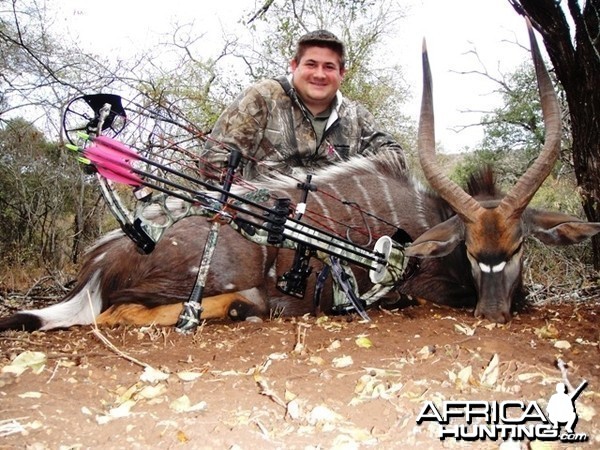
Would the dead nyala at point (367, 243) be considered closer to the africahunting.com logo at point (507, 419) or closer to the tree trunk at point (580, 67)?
the tree trunk at point (580, 67)

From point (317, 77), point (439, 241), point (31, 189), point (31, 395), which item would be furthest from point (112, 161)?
point (31, 189)

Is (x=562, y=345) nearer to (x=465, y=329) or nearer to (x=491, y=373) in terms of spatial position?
(x=465, y=329)

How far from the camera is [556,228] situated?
9.04 feet

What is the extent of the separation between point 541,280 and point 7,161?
20.7 feet

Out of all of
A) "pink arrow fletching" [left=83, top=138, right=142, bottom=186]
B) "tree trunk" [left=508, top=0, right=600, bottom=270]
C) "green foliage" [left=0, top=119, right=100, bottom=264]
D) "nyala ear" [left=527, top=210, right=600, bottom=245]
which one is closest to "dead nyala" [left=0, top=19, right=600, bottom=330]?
"nyala ear" [left=527, top=210, right=600, bottom=245]

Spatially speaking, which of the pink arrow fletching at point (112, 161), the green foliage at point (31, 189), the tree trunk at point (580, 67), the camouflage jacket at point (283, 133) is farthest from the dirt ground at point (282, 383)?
the green foliage at point (31, 189)

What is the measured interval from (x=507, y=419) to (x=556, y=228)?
1.66 metres

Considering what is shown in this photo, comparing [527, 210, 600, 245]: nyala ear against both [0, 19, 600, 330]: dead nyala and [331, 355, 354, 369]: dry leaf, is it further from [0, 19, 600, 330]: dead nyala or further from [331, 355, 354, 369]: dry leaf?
[331, 355, 354, 369]: dry leaf

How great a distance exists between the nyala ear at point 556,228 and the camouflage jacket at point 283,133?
1237 mm

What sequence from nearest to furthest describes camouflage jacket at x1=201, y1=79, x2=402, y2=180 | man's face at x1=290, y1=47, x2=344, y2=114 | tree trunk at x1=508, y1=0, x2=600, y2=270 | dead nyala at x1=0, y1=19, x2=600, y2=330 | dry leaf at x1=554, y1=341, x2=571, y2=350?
dry leaf at x1=554, y1=341, x2=571, y2=350, dead nyala at x1=0, y1=19, x2=600, y2=330, tree trunk at x1=508, y1=0, x2=600, y2=270, camouflage jacket at x1=201, y1=79, x2=402, y2=180, man's face at x1=290, y1=47, x2=344, y2=114

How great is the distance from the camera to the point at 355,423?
4.43 ft

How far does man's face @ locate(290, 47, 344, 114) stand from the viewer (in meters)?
3.75

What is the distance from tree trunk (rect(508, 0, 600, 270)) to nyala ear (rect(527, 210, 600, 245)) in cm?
65

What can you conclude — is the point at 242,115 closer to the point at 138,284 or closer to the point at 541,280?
the point at 138,284
